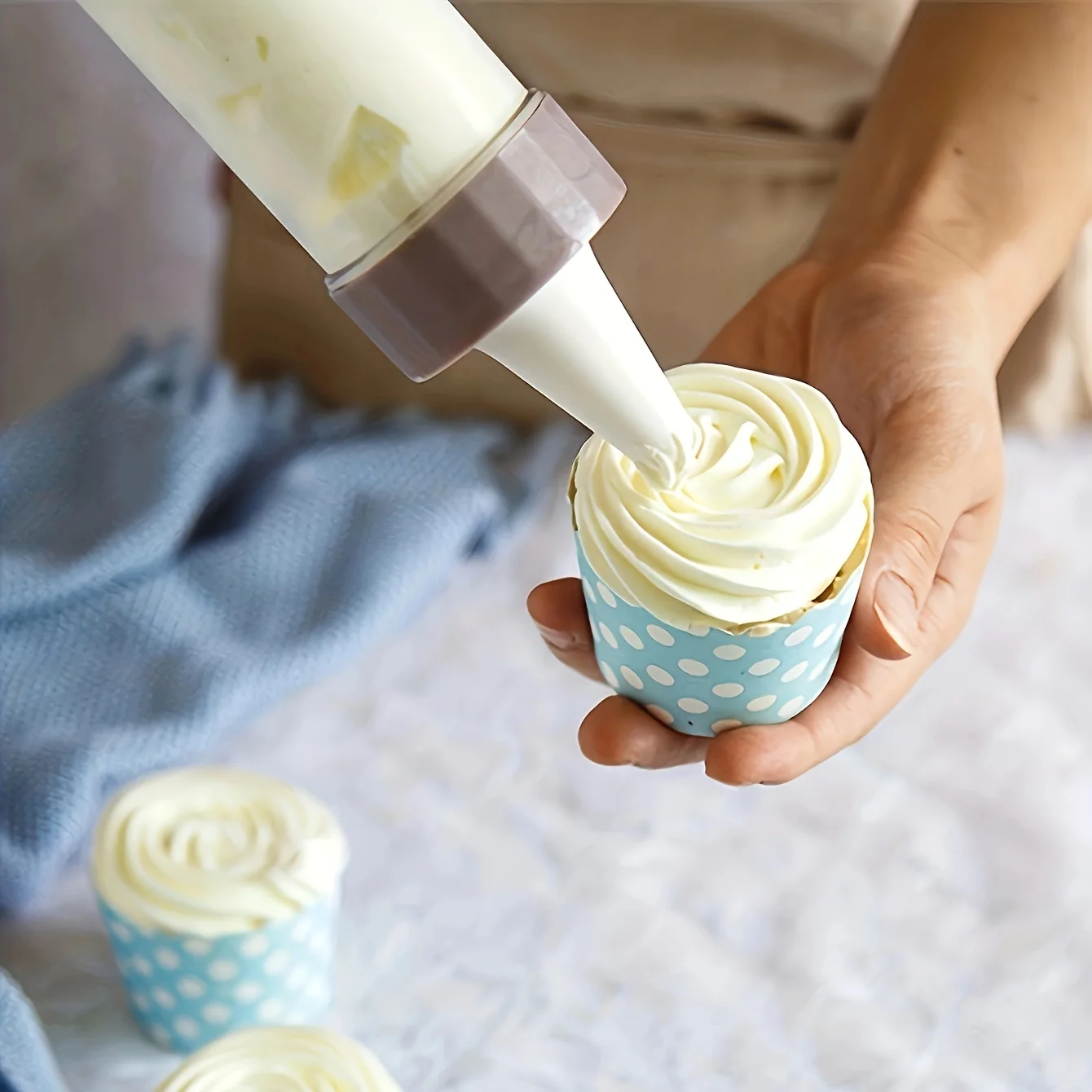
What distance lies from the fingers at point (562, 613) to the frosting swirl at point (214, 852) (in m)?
0.18

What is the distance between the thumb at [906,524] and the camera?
533 mm

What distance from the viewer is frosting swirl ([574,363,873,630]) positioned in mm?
457

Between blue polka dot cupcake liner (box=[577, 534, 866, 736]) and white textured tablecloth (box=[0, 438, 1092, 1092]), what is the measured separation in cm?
20

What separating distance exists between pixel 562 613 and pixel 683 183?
18.0 inches

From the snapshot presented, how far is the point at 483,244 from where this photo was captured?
304mm

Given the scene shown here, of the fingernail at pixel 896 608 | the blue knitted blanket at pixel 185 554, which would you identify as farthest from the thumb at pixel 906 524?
the blue knitted blanket at pixel 185 554

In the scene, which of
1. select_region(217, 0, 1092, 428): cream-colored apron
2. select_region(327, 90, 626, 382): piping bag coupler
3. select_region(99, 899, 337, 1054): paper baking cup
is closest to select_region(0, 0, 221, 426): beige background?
select_region(217, 0, 1092, 428): cream-colored apron

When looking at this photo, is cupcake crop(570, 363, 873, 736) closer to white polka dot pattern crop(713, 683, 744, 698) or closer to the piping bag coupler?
white polka dot pattern crop(713, 683, 744, 698)

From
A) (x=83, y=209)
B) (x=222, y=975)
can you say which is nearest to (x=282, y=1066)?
(x=222, y=975)

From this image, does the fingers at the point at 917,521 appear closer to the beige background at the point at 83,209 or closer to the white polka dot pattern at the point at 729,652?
the white polka dot pattern at the point at 729,652

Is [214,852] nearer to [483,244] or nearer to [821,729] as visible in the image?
[821,729]

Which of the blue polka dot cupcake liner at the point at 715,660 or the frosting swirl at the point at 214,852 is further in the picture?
the frosting swirl at the point at 214,852

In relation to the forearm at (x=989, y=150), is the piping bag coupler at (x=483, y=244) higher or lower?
higher

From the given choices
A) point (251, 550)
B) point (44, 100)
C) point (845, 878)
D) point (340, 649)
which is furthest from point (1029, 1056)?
point (44, 100)
